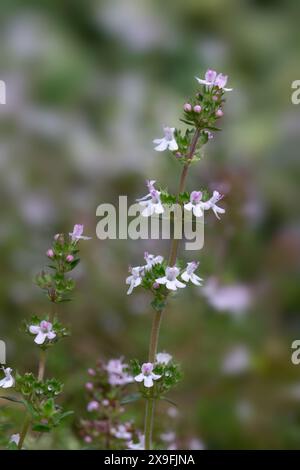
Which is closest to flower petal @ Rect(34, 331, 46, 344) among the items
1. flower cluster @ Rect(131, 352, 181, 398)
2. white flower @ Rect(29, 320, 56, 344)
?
white flower @ Rect(29, 320, 56, 344)

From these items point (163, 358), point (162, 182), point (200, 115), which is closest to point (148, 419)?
point (163, 358)

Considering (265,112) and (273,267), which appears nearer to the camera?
(273,267)

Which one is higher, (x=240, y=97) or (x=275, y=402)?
(x=240, y=97)

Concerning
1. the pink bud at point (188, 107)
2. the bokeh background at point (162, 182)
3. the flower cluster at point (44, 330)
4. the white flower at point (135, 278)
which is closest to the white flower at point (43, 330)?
the flower cluster at point (44, 330)

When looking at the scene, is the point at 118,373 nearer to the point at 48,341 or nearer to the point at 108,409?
the point at 108,409

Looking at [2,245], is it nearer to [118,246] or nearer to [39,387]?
[118,246]
